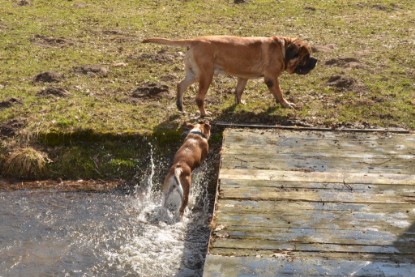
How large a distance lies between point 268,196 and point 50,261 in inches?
97.2

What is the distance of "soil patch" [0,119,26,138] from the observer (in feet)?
33.2

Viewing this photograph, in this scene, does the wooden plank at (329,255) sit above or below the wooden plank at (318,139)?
above

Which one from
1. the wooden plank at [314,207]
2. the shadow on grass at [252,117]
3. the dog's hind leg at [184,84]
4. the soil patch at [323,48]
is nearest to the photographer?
the wooden plank at [314,207]

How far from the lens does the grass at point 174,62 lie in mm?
10773

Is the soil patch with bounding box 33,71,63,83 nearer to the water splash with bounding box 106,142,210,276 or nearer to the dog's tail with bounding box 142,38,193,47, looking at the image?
the dog's tail with bounding box 142,38,193,47

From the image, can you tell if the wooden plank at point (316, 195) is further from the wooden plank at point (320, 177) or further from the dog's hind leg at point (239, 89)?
the dog's hind leg at point (239, 89)


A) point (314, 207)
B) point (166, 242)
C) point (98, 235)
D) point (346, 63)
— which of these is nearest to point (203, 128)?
point (166, 242)

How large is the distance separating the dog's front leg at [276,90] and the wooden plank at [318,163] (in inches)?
94.3

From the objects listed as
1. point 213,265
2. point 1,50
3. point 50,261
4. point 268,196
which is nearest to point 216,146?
point 268,196

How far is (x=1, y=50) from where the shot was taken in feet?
45.2

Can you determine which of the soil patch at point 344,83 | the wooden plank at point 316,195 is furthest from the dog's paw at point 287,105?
the wooden plank at point 316,195

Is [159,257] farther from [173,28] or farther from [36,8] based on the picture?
[36,8]

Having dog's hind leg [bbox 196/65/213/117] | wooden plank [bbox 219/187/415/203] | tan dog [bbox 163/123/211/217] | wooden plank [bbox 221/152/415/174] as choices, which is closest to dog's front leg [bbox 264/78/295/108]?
dog's hind leg [bbox 196/65/213/117]

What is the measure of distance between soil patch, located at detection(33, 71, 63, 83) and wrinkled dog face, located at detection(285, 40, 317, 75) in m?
4.09
